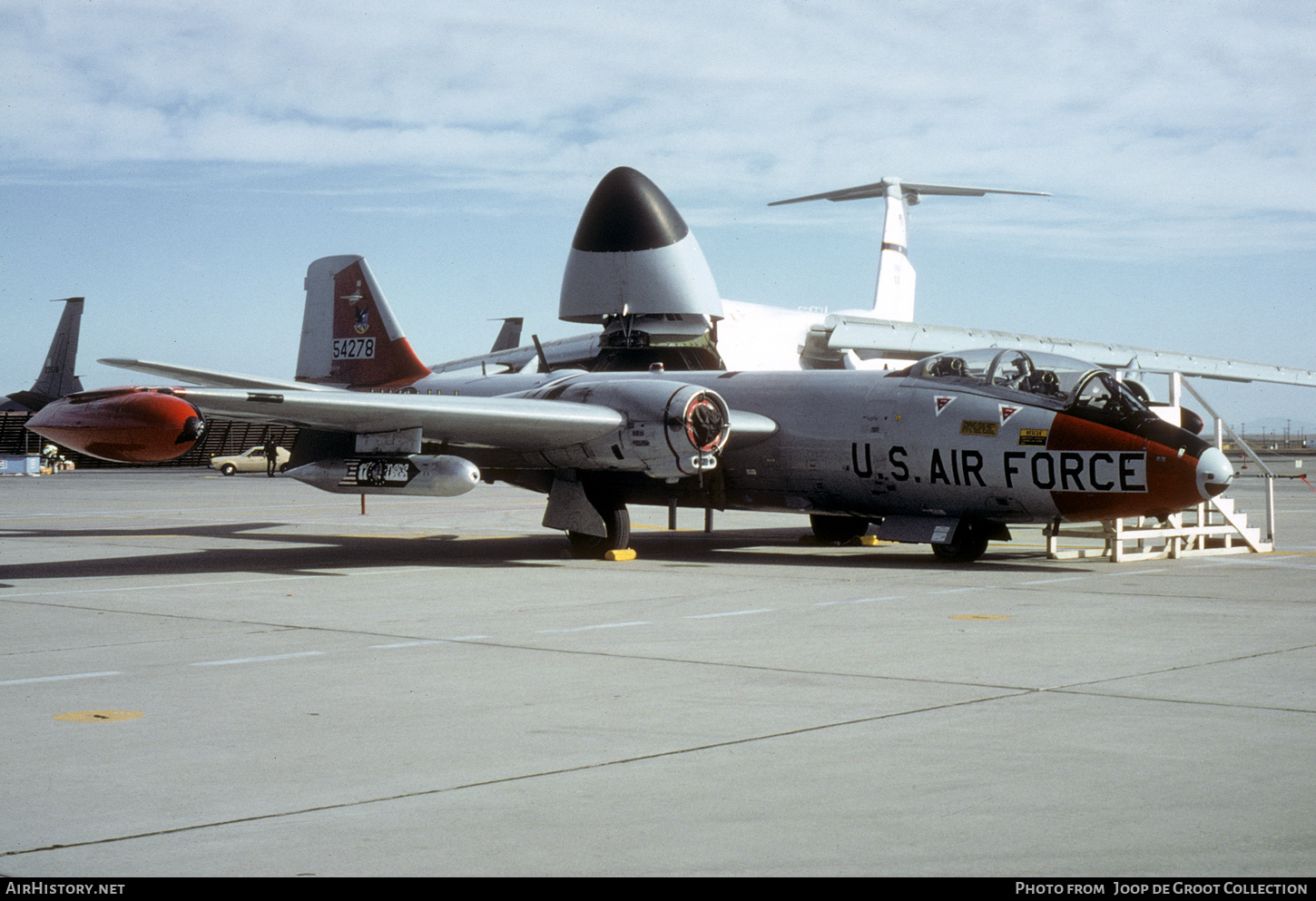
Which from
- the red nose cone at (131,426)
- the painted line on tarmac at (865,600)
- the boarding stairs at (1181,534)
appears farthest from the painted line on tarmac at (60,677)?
the boarding stairs at (1181,534)

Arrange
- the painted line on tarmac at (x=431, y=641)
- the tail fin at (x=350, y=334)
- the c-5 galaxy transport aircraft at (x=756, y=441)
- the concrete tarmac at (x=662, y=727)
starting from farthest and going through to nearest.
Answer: the tail fin at (x=350, y=334) → the c-5 galaxy transport aircraft at (x=756, y=441) → the painted line on tarmac at (x=431, y=641) → the concrete tarmac at (x=662, y=727)

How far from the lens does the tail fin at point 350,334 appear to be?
2092 centimetres

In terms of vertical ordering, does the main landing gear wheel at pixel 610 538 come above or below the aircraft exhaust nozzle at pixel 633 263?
below

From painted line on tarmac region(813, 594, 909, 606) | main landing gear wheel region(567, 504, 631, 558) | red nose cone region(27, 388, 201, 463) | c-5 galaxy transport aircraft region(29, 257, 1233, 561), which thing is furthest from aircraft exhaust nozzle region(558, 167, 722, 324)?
painted line on tarmac region(813, 594, 909, 606)

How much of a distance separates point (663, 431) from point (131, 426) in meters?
6.07

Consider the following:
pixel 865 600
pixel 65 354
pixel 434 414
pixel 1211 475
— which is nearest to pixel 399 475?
pixel 434 414

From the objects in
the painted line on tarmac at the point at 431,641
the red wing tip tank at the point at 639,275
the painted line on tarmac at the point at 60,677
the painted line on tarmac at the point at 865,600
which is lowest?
the painted line on tarmac at the point at 60,677

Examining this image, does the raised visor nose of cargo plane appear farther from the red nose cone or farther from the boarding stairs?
the red nose cone

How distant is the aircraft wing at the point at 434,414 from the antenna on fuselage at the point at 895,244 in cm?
3011

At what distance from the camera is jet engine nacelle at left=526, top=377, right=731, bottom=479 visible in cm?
1547

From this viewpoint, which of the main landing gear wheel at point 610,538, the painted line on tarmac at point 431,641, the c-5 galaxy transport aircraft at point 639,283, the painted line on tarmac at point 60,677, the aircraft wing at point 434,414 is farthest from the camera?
the c-5 galaxy transport aircraft at point 639,283

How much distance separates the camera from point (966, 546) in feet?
50.1

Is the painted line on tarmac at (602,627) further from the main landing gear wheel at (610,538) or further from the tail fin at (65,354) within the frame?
the tail fin at (65,354)
